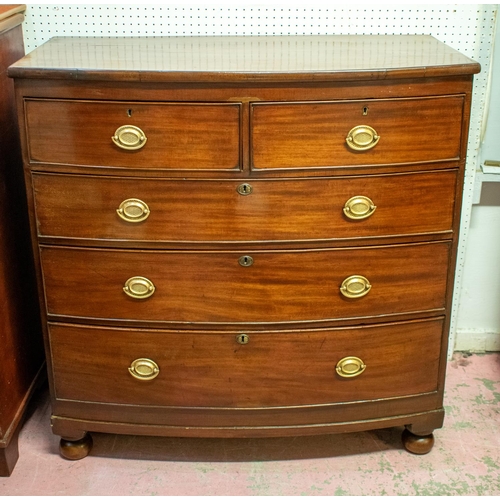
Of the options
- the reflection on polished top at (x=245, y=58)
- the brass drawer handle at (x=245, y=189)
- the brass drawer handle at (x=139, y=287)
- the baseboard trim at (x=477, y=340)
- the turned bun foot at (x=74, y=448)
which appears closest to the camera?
the reflection on polished top at (x=245, y=58)

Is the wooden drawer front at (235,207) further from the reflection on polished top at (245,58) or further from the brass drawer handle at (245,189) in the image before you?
the reflection on polished top at (245,58)

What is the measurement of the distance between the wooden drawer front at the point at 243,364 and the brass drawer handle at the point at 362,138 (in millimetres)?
529

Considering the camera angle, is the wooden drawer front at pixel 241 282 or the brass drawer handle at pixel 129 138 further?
the wooden drawer front at pixel 241 282

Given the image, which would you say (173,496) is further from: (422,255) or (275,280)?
(422,255)

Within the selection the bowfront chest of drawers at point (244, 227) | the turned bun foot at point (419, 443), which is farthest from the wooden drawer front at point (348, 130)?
the turned bun foot at point (419, 443)

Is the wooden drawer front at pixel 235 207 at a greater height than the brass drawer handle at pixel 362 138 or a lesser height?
lesser

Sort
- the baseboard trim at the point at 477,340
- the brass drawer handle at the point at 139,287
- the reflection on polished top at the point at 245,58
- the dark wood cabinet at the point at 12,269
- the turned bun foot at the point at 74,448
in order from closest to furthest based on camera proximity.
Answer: the reflection on polished top at the point at 245,58 → the brass drawer handle at the point at 139,287 → the dark wood cabinet at the point at 12,269 → the turned bun foot at the point at 74,448 → the baseboard trim at the point at 477,340

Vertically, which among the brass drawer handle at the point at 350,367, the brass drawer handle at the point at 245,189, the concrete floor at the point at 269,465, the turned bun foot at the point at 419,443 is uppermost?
the brass drawer handle at the point at 245,189

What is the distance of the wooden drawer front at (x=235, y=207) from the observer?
1.96 m

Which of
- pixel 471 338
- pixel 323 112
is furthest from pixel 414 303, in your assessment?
pixel 471 338

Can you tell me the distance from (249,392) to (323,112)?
0.83 metres

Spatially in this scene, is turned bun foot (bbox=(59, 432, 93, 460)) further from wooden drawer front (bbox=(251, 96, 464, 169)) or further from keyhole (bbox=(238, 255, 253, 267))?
wooden drawer front (bbox=(251, 96, 464, 169))

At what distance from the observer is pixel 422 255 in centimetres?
208

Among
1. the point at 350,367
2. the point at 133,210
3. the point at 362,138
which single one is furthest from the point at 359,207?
the point at 133,210
